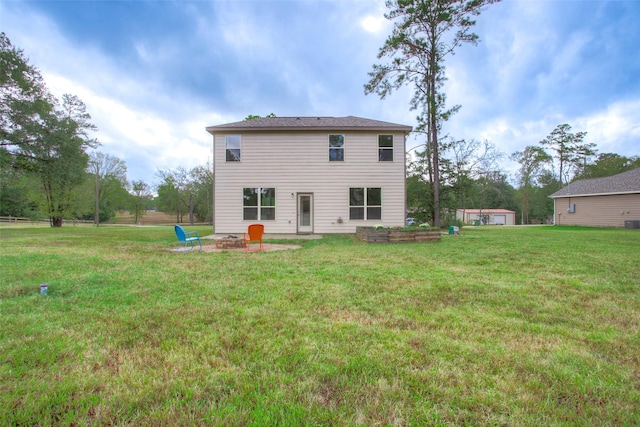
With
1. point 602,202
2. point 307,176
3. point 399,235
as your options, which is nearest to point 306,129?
point 307,176

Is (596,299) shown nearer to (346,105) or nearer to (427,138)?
(427,138)

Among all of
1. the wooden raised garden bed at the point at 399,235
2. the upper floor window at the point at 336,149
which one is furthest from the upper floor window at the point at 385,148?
the wooden raised garden bed at the point at 399,235

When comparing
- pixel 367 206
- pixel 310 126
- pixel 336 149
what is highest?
pixel 310 126

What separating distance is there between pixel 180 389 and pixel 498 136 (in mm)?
31525

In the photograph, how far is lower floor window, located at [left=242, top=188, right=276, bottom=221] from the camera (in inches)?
544

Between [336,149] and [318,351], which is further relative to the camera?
[336,149]

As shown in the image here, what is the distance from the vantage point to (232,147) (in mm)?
13906

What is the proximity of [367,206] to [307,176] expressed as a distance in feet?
10.8

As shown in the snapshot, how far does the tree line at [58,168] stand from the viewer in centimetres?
1385

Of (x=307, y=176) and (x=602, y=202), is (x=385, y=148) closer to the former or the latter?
(x=307, y=176)

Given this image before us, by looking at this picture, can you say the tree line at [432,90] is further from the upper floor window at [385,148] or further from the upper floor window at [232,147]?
the upper floor window at [232,147]

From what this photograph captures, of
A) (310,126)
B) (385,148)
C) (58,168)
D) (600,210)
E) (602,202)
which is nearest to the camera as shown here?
(310,126)

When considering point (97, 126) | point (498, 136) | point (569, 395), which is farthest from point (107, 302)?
point (498, 136)

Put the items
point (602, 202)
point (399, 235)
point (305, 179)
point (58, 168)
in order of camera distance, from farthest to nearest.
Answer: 1. point (602, 202)
2. point (58, 168)
3. point (305, 179)
4. point (399, 235)
